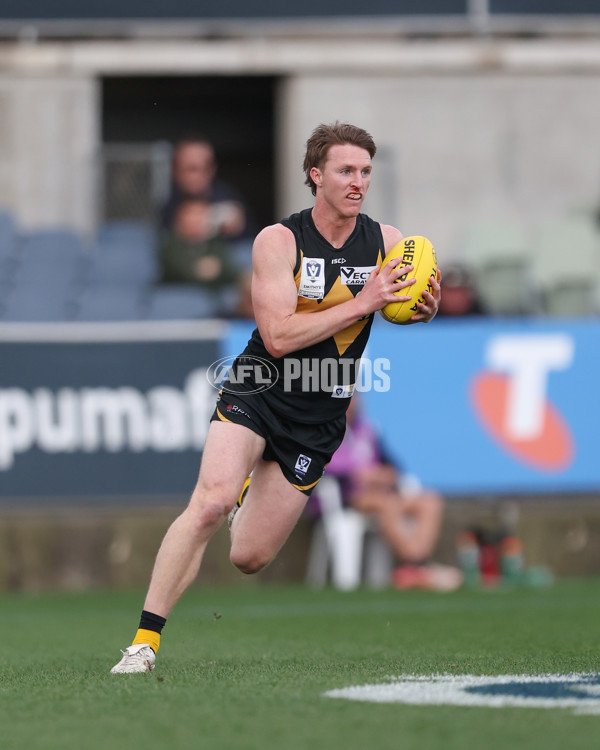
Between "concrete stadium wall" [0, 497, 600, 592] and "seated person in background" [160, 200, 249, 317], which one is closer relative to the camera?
"concrete stadium wall" [0, 497, 600, 592]

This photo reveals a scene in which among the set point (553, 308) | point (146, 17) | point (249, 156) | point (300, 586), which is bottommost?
point (300, 586)

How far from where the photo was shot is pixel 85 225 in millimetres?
14969

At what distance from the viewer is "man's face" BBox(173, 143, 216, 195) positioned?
14.1m

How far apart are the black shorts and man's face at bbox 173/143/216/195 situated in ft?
26.5

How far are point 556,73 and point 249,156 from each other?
185 inches

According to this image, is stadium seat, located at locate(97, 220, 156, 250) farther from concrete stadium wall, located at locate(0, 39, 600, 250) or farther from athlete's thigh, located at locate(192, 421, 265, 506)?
athlete's thigh, located at locate(192, 421, 265, 506)

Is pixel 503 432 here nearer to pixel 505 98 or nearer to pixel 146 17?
pixel 505 98

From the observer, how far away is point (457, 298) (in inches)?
506

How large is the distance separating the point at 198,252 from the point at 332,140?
25.9 feet

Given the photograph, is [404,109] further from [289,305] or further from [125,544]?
[289,305]

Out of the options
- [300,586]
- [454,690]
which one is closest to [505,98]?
[300,586]

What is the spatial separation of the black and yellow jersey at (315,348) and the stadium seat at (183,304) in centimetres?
713

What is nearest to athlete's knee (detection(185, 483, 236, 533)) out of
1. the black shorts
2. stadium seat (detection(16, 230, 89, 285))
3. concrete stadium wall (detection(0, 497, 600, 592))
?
the black shorts

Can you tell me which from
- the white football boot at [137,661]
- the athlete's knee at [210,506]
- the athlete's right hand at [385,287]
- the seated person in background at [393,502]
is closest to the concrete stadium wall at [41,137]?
the seated person in background at [393,502]
